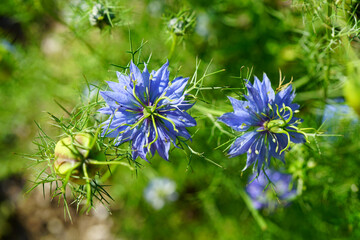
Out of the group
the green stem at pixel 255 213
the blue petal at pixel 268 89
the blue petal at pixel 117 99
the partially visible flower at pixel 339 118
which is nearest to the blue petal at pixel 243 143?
the blue petal at pixel 268 89

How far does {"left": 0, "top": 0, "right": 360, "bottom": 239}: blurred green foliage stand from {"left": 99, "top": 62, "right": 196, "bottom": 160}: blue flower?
1.19 ft

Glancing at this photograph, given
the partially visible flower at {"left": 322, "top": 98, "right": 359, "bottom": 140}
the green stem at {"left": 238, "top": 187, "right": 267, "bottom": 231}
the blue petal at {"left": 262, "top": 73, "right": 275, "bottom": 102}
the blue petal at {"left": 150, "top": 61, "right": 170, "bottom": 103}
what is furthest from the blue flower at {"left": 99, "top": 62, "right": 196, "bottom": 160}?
the partially visible flower at {"left": 322, "top": 98, "right": 359, "bottom": 140}

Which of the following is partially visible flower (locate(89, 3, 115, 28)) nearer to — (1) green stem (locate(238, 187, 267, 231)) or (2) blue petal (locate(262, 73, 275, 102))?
(2) blue petal (locate(262, 73, 275, 102))

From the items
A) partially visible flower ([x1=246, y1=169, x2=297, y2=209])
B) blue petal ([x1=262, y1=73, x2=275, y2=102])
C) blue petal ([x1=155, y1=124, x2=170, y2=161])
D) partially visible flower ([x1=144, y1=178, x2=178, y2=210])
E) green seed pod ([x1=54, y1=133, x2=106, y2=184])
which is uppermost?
green seed pod ([x1=54, y1=133, x2=106, y2=184])

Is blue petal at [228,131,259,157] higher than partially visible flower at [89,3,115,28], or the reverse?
partially visible flower at [89,3,115,28]

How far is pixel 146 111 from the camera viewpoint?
113 centimetres

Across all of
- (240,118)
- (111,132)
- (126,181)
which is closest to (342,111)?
(240,118)

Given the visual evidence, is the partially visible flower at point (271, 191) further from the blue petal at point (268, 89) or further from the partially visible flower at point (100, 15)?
the partially visible flower at point (100, 15)

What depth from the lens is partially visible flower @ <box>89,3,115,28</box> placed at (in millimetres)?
1629

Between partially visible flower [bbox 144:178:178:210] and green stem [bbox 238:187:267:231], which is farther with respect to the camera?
partially visible flower [bbox 144:178:178:210]

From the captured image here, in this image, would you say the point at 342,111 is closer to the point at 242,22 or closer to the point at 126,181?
the point at 242,22

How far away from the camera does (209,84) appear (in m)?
2.18

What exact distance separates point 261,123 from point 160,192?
1829 millimetres

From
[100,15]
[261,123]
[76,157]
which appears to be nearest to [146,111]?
[76,157]
